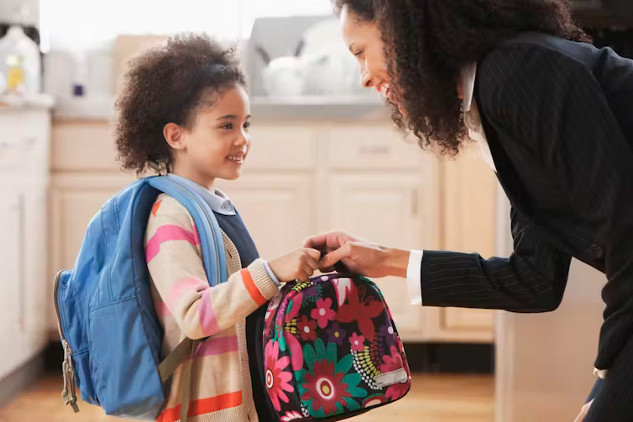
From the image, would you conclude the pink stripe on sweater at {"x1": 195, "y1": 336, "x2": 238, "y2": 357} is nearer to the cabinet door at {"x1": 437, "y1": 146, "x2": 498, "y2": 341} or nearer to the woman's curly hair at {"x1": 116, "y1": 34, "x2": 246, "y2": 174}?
the woman's curly hair at {"x1": 116, "y1": 34, "x2": 246, "y2": 174}

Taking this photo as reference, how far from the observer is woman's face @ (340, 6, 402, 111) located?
115 centimetres

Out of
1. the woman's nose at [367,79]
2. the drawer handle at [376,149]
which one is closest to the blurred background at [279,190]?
the drawer handle at [376,149]

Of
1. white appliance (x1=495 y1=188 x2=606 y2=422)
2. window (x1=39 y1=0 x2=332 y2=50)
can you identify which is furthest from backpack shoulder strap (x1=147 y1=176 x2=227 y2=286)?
window (x1=39 y1=0 x2=332 y2=50)

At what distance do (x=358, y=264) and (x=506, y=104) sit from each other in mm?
441

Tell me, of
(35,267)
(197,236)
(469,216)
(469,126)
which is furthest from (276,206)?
(469,126)

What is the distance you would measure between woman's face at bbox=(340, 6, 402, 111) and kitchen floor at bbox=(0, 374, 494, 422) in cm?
162

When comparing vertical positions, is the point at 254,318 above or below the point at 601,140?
below

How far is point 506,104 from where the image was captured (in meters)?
0.93

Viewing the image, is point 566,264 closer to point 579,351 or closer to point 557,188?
point 557,188

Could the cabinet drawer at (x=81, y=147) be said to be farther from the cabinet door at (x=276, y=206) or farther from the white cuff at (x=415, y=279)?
the white cuff at (x=415, y=279)

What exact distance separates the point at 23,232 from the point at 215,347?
5.71ft

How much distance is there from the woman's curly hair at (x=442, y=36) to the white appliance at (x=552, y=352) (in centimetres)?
93

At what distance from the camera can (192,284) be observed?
1278mm

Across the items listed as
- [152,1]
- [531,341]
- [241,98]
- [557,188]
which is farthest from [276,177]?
[557,188]
